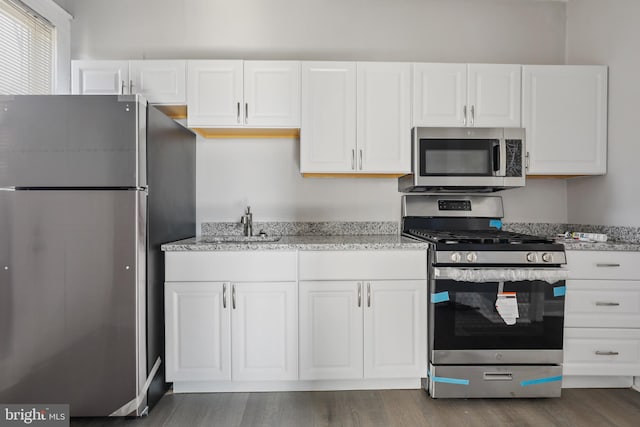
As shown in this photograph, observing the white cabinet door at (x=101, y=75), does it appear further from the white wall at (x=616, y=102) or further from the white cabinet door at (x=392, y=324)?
the white wall at (x=616, y=102)

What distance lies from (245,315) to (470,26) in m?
2.70

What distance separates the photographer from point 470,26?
9.34 ft

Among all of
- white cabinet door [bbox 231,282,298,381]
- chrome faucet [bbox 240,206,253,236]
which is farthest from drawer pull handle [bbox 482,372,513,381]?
chrome faucet [bbox 240,206,253,236]

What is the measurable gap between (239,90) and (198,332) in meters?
1.54

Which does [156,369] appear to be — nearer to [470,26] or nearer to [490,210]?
[490,210]

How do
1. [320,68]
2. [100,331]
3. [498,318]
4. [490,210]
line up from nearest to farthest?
[100,331] → [498,318] → [320,68] → [490,210]

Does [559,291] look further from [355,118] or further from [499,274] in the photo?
[355,118]

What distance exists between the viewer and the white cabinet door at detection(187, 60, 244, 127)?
242cm

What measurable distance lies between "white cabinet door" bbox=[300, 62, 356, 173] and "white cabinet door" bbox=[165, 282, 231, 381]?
1006mm

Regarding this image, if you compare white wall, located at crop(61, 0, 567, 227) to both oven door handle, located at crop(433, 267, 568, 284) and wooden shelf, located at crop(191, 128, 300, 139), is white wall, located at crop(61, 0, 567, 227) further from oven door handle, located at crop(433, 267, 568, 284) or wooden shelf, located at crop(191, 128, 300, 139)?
oven door handle, located at crop(433, 267, 568, 284)

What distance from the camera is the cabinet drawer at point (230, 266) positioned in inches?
83.4

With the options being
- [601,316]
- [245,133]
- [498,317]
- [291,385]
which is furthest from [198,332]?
[601,316]

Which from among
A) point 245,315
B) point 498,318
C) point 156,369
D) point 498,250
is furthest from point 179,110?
point 498,318

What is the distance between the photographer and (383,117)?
8.05ft
